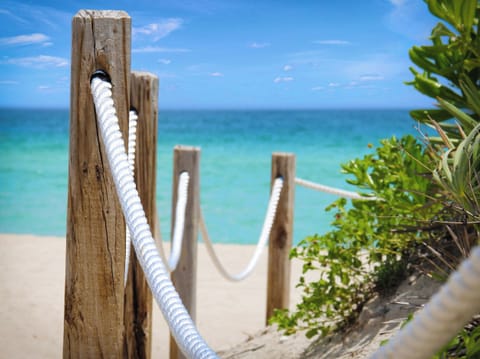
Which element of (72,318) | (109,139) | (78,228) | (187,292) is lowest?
(187,292)

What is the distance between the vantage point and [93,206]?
152 cm

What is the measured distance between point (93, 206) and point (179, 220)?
1469 mm

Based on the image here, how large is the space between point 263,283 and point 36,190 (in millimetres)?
12153

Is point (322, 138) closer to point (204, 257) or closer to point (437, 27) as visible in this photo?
point (204, 257)

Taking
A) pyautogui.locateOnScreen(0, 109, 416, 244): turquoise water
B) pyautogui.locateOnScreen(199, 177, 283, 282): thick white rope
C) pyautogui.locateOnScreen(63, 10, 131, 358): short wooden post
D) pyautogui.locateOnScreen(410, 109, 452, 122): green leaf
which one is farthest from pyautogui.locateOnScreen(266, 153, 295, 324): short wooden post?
pyautogui.locateOnScreen(0, 109, 416, 244): turquoise water

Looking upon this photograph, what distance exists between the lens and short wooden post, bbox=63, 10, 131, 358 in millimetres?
1488

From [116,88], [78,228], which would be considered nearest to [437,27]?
[116,88]

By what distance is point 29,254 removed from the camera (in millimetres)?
7555

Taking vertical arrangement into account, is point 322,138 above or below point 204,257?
above

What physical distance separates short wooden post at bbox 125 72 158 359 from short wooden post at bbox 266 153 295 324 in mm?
1303

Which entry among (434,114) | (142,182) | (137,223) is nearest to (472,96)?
(434,114)

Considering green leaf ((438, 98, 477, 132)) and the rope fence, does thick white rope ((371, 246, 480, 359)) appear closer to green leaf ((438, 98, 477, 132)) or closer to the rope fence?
the rope fence

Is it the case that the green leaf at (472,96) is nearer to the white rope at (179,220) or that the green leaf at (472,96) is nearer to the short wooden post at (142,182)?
the short wooden post at (142,182)

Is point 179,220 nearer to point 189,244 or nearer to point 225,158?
point 189,244
